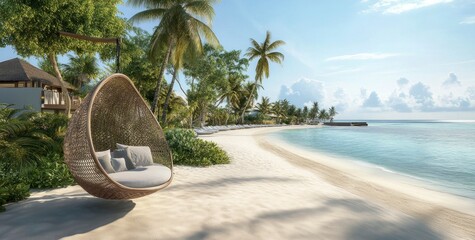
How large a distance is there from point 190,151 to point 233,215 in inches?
223

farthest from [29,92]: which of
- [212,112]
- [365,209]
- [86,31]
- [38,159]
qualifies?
[212,112]

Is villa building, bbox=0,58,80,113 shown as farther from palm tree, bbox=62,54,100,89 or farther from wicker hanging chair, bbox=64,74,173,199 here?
wicker hanging chair, bbox=64,74,173,199

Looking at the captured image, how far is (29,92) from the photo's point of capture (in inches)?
638

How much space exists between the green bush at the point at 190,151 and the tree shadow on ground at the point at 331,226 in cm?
484

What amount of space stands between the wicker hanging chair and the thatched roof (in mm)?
17752

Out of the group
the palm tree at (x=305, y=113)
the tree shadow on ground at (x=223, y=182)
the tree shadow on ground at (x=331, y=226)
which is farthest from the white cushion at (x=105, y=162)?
the palm tree at (x=305, y=113)

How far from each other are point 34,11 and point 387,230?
1273 cm

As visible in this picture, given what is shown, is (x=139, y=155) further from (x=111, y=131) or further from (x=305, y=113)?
(x=305, y=113)

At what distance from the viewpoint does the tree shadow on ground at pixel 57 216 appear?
12.3ft

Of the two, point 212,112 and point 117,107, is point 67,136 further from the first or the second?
point 212,112

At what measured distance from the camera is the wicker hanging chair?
4.23 metres

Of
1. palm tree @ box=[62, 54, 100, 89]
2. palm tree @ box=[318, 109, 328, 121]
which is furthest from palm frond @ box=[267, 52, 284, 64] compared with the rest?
palm tree @ box=[318, 109, 328, 121]

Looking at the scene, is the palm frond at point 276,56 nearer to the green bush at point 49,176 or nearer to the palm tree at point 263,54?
the palm tree at point 263,54

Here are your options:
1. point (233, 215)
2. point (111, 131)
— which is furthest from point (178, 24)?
point (233, 215)
